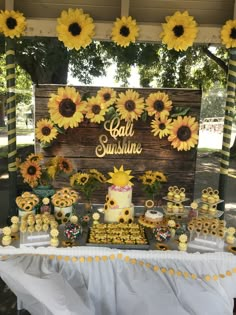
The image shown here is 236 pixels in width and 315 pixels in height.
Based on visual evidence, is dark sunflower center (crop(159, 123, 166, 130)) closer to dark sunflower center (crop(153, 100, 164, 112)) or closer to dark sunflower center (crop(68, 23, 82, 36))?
dark sunflower center (crop(153, 100, 164, 112))

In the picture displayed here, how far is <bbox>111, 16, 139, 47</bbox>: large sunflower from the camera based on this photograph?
3164 mm

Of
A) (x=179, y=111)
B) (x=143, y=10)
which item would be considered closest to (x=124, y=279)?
(x=143, y=10)

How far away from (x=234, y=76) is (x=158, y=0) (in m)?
1.17

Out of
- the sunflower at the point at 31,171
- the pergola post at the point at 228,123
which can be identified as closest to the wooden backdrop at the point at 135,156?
the pergola post at the point at 228,123

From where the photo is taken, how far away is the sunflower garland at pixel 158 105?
4551 mm

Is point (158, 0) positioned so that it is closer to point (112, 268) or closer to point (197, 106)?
point (197, 106)

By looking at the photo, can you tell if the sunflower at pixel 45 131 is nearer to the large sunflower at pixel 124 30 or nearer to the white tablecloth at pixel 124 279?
the large sunflower at pixel 124 30

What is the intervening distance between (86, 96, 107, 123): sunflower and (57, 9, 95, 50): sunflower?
1.63 metres

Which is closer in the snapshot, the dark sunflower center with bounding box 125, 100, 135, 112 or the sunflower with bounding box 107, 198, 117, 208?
the sunflower with bounding box 107, 198, 117, 208

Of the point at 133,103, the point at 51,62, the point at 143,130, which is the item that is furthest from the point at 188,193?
the point at 51,62

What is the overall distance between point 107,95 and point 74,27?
168 centimetres

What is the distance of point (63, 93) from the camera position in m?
4.28

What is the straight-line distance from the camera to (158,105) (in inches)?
181

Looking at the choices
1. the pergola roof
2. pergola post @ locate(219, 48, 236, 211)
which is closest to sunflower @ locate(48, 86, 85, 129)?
the pergola roof
